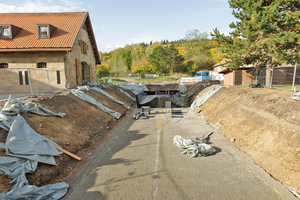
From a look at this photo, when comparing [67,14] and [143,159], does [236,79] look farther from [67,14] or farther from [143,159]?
[67,14]

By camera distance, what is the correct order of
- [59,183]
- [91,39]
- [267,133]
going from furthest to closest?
[91,39] → [267,133] → [59,183]

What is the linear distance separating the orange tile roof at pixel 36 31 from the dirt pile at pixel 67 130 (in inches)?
339

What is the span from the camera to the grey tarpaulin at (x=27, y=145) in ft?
16.4

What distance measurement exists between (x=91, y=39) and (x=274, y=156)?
2519 cm

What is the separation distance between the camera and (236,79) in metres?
22.6

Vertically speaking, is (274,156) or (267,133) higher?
(267,133)

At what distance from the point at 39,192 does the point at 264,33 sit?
62.4 feet

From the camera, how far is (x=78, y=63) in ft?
66.0

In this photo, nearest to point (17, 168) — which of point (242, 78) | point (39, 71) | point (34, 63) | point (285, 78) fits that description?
point (39, 71)

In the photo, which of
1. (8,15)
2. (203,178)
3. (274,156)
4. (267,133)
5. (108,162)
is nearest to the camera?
(203,178)

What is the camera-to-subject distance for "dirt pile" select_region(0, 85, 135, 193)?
16.6 feet

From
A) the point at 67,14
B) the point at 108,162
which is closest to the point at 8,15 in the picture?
the point at 67,14

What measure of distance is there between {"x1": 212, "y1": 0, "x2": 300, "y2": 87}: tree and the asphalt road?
11.7m

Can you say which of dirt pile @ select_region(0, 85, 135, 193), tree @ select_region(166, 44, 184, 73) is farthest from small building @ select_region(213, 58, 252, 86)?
tree @ select_region(166, 44, 184, 73)
